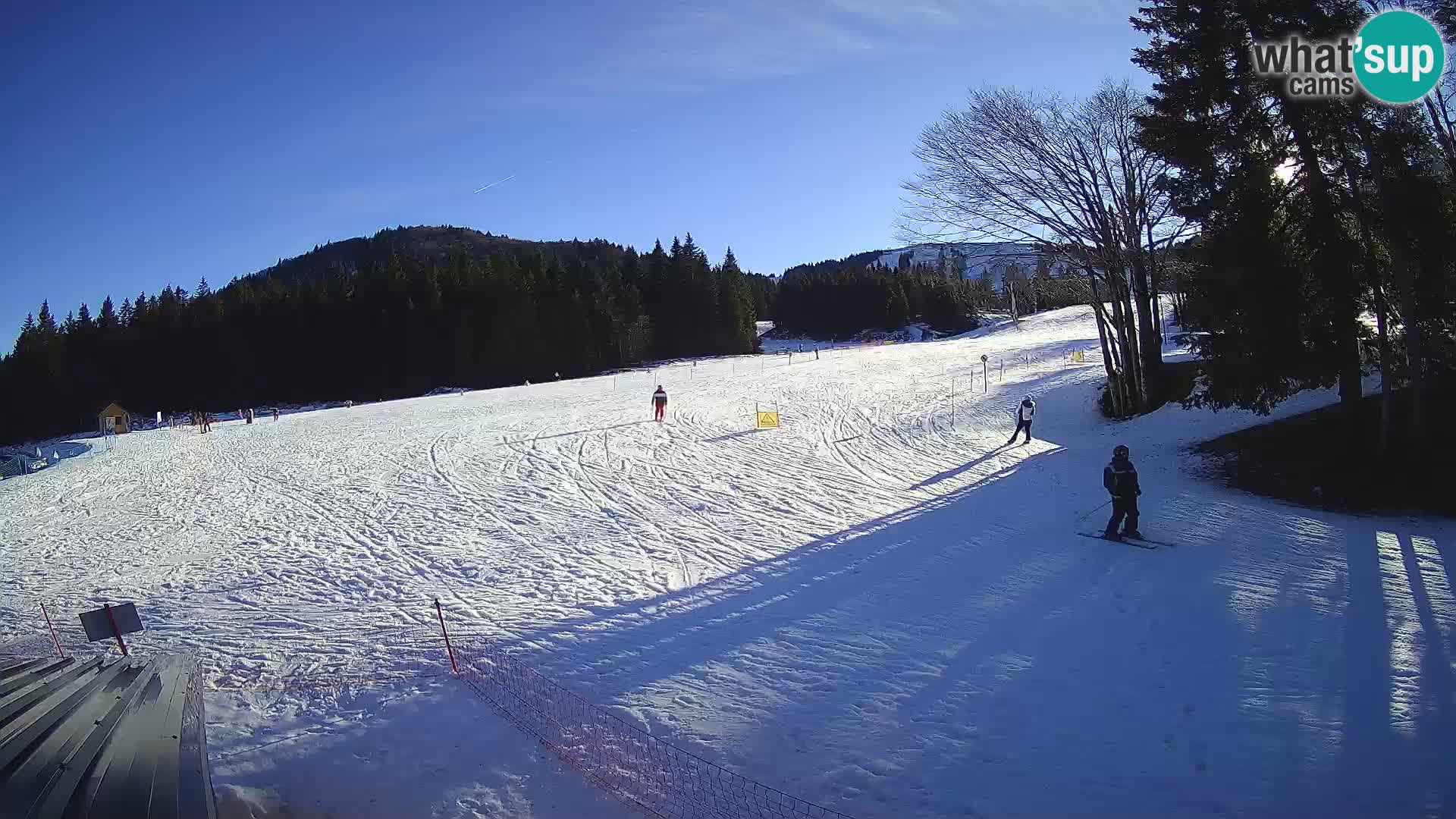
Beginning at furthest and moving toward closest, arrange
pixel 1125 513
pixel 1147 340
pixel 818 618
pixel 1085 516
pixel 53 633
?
1. pixel 1147 340
2. pixel 1085 516
3. pixel 1125 513
4. pixel 53 633
5. pixel 818 618

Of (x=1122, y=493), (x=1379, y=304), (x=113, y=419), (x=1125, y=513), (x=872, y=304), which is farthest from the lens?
(x=872, y=304)

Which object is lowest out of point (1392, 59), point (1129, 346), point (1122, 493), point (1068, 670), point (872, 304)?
point (1068, 670)

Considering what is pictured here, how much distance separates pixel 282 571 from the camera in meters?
13.0

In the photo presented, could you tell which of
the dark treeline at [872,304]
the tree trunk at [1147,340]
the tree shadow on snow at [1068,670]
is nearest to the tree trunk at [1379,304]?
the tree shadow on snow at [1068,670]

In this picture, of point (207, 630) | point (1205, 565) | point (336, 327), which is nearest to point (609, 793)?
point (207, 630)

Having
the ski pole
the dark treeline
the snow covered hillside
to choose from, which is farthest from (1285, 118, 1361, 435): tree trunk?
the dark treeline

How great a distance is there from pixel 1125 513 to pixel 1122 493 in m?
0.49

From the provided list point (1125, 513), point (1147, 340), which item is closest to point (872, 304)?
point (1147, 340)

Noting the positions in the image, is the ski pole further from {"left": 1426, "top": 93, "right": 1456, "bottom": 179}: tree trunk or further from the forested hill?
the forested hill

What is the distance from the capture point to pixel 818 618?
9.65 metres

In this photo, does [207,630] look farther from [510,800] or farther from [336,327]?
[336,327]

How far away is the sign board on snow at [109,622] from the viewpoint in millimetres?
7703

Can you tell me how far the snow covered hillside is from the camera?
6070 millimetres

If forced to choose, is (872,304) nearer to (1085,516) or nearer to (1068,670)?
(1085,516)
